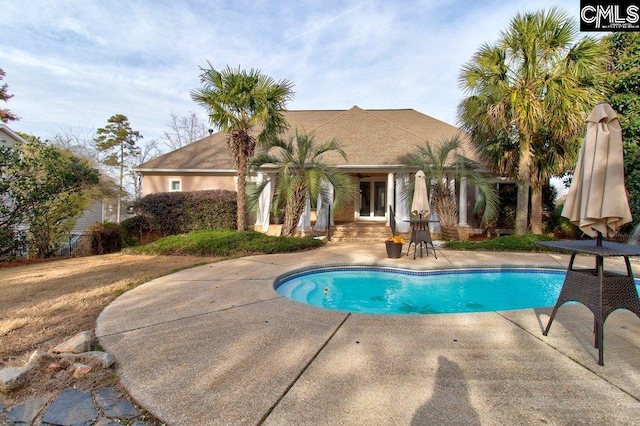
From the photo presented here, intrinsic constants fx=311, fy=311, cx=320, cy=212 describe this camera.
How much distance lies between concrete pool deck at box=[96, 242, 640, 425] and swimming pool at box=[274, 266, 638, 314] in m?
1.70

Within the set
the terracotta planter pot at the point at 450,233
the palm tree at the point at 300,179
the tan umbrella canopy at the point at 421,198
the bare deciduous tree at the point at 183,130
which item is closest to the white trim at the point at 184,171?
the palm tree at the point at 300,179

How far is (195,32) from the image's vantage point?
38.7 ft

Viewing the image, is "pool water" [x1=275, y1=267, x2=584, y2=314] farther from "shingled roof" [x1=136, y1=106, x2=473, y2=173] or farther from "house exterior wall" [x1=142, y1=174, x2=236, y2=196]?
"house exterior wall" [x1=142, y1=174, x2=236, y2=196]

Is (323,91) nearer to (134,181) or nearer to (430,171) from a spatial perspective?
(430,171)

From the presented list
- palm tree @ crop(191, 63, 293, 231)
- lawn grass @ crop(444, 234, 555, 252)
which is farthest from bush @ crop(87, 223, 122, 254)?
lawn grass @ crop(444, 234, 555, 252)

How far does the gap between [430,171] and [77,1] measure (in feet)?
41.9

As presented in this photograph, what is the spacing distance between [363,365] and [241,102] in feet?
29.8

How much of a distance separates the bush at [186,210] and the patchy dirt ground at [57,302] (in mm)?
4148

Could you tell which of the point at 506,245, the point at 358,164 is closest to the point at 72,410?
the point at 506,245

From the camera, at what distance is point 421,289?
6.65 m

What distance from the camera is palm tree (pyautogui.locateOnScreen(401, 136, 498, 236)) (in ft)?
37.2

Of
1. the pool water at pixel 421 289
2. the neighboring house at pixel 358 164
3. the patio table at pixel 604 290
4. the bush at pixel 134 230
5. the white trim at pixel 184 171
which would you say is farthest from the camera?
the white trim at pixel 184 171

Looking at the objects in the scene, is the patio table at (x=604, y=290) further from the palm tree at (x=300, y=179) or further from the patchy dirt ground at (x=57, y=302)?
the palm tree at (x=300, y=179)

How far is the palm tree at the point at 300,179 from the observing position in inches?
423
